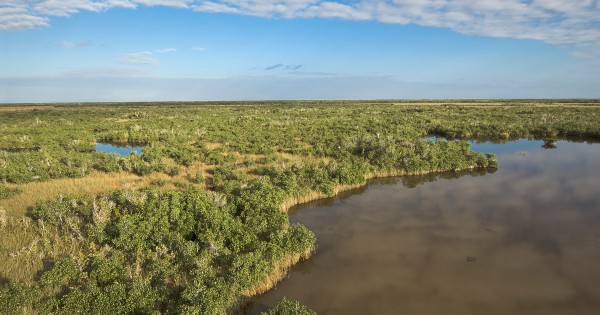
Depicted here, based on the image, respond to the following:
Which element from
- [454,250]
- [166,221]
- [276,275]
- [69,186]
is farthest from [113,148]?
[454,250]

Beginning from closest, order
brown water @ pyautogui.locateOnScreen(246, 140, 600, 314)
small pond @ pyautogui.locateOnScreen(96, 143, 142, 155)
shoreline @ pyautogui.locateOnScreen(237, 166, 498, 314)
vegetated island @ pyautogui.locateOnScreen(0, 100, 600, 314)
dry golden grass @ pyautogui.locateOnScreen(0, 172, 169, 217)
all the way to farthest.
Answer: vegetated island @ pyautogui.locateOnScreen(0, 100, 600, 314) → shoreline @ pyautogui.locateOnScreen(237, 166, 498, 314) → brown water @ pyautogui.locateOnScreen(246, 140, 600, 314) → dry golden grass @ pyautogui.locateOnScreen(0, 172, 169, 217) → small pond @ pyautogui.locateOnScreen(96, 143, 142, 155)

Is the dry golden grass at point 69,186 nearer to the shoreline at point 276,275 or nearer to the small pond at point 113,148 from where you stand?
the shoreline at point 276,275

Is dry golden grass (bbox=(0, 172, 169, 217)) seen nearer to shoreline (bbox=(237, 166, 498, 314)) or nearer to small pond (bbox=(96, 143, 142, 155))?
shoreline (bbox=(237, 166, 498, 314))

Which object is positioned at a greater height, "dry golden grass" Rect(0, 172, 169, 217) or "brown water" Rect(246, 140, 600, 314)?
"dry golden grass" Rect(0, 172, 169, 217)

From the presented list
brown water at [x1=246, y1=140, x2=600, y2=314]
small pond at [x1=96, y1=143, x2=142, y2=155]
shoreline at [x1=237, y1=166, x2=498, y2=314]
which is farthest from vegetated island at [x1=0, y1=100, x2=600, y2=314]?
small pond at [x1=96, y1=143, x2=142, y2=155]

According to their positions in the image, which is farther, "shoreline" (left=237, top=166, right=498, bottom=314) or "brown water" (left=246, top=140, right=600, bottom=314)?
"brown water" (left=246, top=140, right=600, bottom=314)

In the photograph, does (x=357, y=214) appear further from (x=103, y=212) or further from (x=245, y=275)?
(x=103, y=212)

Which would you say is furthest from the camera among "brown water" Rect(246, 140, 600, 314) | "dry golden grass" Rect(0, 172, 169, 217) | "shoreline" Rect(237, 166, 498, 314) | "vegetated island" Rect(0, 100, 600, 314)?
"dry golden grass" Rect(0, 172, 169, 217)

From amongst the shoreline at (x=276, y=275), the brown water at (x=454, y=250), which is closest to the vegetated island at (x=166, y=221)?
the shoreline at (x=276, y=275)

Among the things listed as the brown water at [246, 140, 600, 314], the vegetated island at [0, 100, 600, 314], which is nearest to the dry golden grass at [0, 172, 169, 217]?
the vegetated island at [0, 100, 600, 314]
